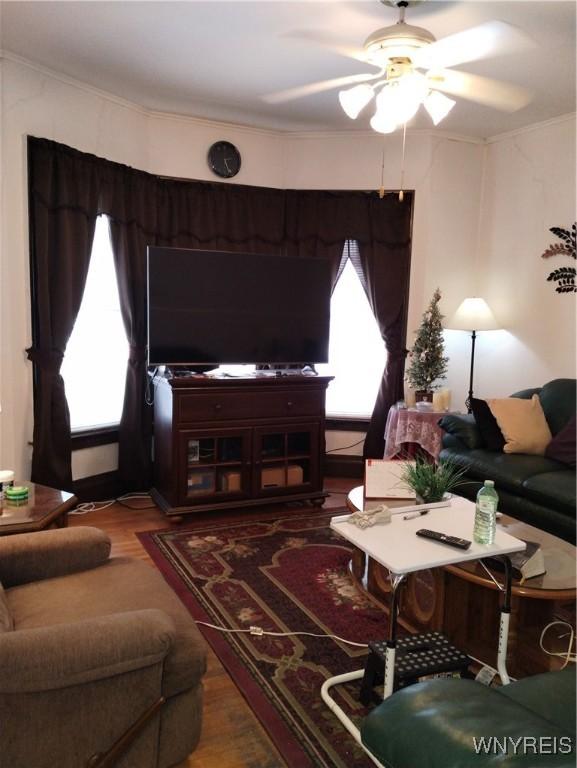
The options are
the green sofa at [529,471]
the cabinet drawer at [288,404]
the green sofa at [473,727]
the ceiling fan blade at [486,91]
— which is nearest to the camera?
the green sofa at [473,727]

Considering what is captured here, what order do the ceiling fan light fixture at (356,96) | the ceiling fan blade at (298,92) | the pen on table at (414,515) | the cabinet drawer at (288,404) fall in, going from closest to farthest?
the pen on table at (414,515), the ceiling fan light fixture at (356,96), the ceiling fan blade at (298,92), the cabinet drawer at (288,404)

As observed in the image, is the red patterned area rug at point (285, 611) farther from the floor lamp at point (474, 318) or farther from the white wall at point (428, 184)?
the floor lamp at point (474, 318)

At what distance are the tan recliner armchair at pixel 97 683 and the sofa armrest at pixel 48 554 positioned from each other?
0.14 metres

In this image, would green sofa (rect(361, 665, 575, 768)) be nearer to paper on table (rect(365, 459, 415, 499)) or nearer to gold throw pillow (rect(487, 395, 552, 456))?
paper on table (rect(365, 459, 415, 499))

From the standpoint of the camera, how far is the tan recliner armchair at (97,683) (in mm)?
1545

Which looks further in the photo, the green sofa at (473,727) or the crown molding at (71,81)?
the crown molding at (71,81)

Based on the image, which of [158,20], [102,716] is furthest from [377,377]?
[102,716]

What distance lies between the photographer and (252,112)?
4.34m

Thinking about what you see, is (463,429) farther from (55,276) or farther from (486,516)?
(55,276)

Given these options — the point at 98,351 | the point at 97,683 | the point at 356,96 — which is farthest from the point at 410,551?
the point at 98,351

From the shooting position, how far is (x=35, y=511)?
2.67 meters

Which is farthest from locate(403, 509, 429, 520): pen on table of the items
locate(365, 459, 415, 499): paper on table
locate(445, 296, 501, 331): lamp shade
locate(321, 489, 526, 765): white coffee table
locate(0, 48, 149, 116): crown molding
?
locate(0, 48, 149, 116): crown molding

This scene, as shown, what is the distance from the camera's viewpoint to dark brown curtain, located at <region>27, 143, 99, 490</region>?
12.2ft

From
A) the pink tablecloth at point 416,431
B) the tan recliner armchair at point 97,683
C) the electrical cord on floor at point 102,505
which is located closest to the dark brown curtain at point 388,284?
the pink tablecloth at point 416,431
